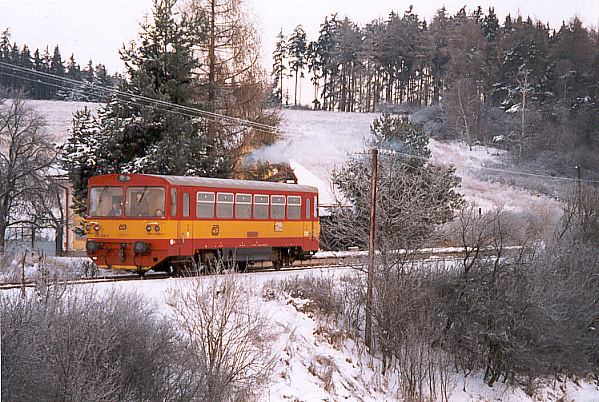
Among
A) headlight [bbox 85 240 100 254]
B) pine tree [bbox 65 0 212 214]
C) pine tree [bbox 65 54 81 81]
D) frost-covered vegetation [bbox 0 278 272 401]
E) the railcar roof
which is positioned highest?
pine tree [bbox 65 54 81 81]

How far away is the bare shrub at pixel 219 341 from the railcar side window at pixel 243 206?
17.3 ft

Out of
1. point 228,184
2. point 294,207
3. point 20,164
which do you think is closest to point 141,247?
point 228,184

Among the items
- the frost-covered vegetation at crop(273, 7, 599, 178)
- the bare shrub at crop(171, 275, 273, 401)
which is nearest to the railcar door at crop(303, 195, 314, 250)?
the bare shrub at crop(171, 275, 273, 401)

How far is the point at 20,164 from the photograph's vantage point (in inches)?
1037

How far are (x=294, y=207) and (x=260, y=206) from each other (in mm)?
1483

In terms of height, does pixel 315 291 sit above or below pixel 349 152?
below

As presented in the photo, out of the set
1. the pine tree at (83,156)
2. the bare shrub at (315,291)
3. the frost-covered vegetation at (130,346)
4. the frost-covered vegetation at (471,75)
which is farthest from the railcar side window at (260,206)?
the frost-covered vegetation at (471,75)

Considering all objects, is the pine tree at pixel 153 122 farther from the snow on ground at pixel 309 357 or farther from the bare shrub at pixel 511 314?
the bare shrub at pixel 511 314

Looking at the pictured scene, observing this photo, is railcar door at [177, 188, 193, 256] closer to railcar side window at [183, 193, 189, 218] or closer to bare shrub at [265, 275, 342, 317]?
railcar side window at [183, 193, 189, 218]

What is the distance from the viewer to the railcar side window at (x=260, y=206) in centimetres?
1875

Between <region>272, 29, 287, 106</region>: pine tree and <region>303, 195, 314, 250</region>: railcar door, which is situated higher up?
<region>272, 29, 287, 106</region>: pine tree

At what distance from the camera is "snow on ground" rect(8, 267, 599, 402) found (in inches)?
541

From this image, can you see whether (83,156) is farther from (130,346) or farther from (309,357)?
(130,346)

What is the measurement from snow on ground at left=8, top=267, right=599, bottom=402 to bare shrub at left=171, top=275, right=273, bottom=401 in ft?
0.98
